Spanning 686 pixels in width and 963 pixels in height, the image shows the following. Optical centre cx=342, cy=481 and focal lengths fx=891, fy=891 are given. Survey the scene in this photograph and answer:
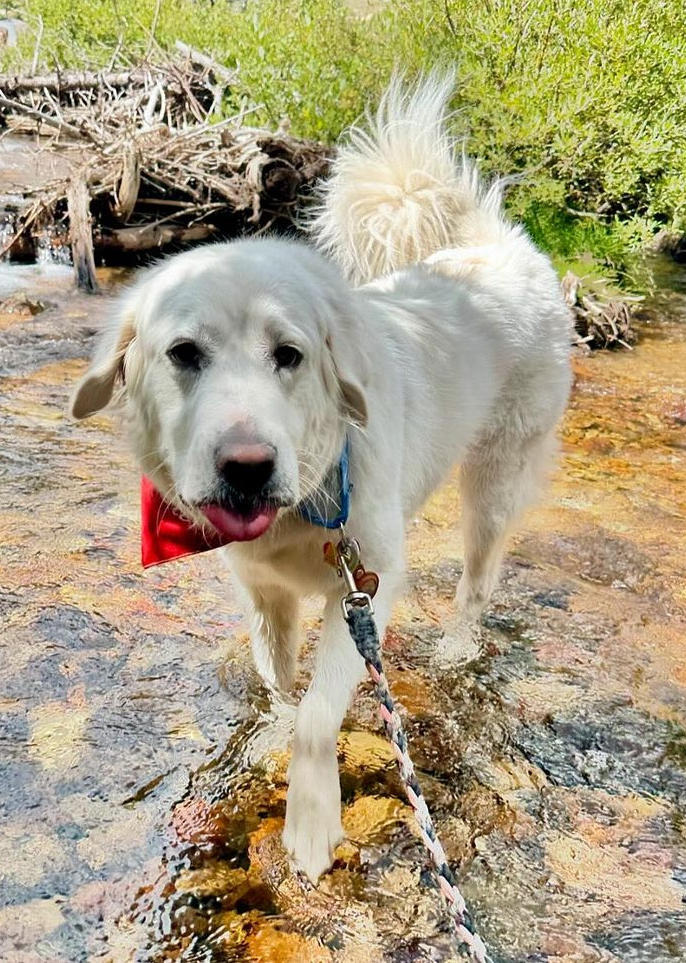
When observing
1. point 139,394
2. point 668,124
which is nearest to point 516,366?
point 139,394

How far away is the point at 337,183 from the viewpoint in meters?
4.00

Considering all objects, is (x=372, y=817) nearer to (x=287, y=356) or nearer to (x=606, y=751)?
(x=606, y=751)

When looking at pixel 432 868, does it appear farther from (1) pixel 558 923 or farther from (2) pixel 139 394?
(2) pixel 139 394

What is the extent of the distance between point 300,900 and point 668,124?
924 cm

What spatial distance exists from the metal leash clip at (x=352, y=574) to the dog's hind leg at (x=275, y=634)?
0.56 m

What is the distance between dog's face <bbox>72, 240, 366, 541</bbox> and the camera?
199 centimetres

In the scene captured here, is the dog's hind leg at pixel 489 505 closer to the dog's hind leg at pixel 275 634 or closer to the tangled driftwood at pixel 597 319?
the dog's hind leg at pixel 275 634

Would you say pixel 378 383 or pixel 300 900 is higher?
pixel 378 383

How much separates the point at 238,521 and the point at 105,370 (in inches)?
30.0

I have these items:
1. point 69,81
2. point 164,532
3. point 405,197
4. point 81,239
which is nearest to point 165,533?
point 164,532

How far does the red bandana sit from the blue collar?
345 mm

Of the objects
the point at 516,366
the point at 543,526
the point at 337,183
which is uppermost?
the point at 337,183

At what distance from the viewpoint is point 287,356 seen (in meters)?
2.24

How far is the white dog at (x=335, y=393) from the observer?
2133 millimetres
